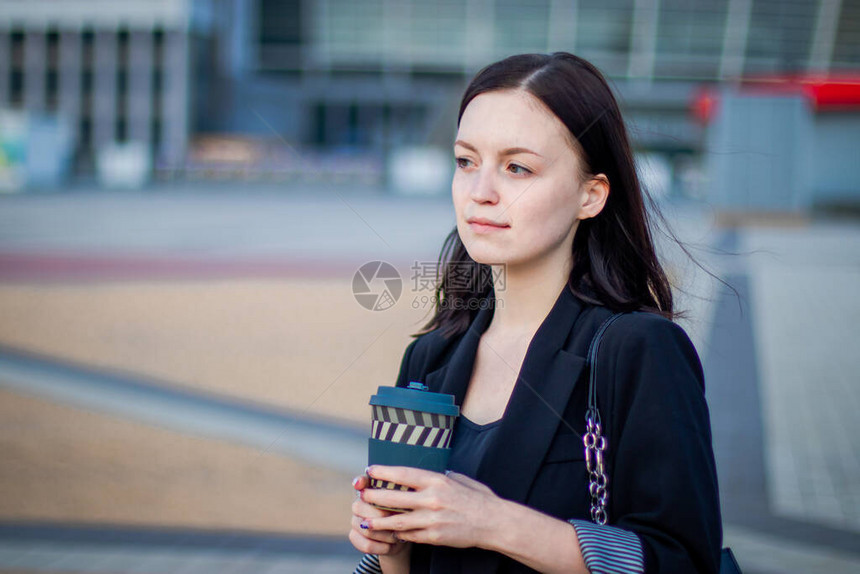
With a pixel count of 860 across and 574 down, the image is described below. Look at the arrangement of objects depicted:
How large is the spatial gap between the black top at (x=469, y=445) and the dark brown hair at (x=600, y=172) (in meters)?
0.33

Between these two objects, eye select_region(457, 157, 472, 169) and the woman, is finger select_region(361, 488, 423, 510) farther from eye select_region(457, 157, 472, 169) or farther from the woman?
eye select_region(457, 157, 472, 169)

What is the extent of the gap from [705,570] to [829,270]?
13.8 m

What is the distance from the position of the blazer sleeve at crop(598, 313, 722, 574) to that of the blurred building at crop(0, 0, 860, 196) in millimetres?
41575

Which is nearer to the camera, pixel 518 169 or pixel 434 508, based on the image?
pixel 434 508

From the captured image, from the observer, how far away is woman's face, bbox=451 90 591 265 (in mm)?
1630

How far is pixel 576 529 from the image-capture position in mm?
1444

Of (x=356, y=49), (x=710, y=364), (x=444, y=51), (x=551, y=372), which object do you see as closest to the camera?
(x=551, y=372)

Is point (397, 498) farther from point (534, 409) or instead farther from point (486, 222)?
point (486, 222)

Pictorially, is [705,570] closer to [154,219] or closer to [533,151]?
[533,151]

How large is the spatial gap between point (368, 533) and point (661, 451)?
52 cm

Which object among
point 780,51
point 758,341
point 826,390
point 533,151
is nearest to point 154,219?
point 758,341

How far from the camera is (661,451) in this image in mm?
1434

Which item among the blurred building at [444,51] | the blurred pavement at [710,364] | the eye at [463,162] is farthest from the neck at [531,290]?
the blurred building at [444,51]

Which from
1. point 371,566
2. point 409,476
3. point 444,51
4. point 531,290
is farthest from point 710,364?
point 444,51
